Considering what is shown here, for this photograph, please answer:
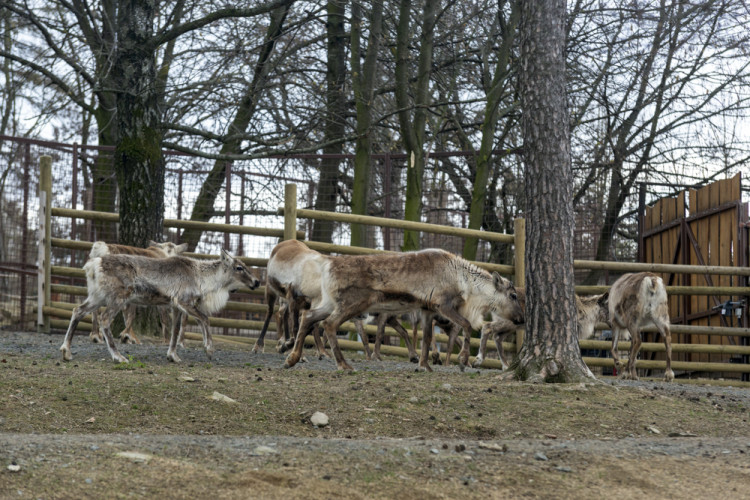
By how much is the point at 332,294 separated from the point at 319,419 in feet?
8.09

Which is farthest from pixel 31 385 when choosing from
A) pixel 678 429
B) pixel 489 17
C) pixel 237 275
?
pixel 489 17

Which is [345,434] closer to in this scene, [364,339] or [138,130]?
[364,339]

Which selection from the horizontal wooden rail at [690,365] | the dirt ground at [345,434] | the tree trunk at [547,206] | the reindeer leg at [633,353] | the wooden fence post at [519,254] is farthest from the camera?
the horizontal wooden rail at [690,365]

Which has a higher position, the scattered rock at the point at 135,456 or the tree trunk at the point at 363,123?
the tree trunk at the point at 363,123

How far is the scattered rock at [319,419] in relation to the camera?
6.25 metres

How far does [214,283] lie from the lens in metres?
9.85

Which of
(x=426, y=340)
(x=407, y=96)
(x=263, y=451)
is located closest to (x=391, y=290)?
(x=426, y=340)

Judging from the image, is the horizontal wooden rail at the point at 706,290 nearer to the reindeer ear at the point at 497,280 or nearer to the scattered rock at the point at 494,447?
the reindeer ear at the point at 497,280

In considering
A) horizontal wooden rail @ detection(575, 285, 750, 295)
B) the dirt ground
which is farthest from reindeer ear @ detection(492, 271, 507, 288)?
horizontal wooden rail @ detection(575, 285, 750, 295)

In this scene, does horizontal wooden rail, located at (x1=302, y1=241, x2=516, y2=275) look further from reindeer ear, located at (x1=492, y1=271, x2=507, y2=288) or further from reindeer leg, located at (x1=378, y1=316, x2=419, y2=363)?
reindeer ear, located at (x1=492, y1=271, x2=507, y2=288)

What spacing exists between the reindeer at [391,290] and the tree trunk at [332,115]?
5490 mm

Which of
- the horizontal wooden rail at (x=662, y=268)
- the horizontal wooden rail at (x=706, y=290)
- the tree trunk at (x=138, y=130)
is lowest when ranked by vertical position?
the horizontal wooden rail at (x=706, y=290)

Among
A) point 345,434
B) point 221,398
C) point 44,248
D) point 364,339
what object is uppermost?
point 44,248

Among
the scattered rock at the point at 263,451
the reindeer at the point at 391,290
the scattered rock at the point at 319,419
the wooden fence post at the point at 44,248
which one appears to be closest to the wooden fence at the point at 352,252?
the wooden fence post at the point at 44,248
